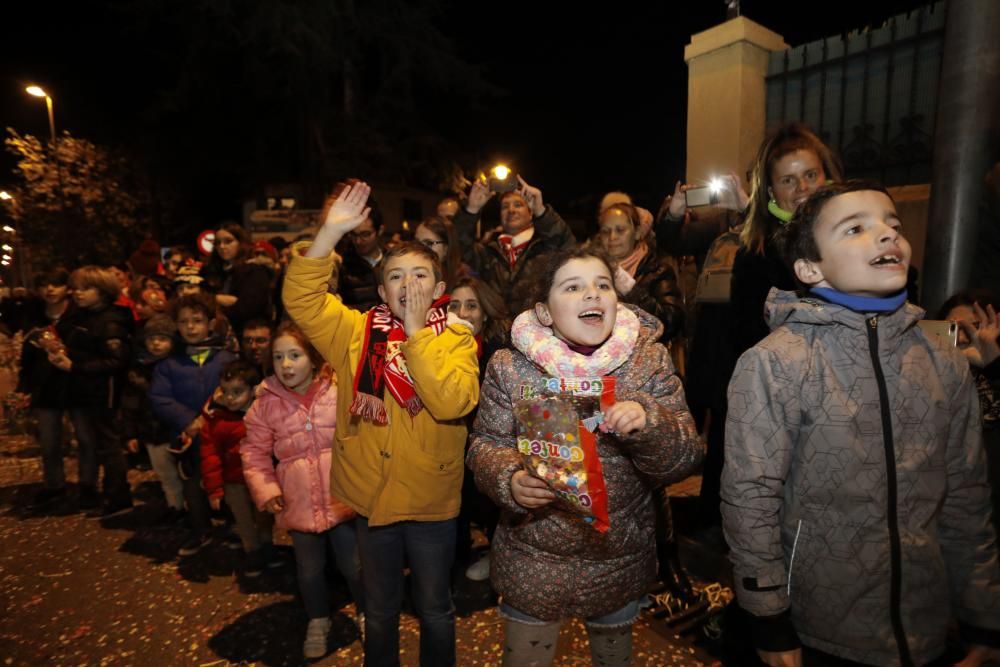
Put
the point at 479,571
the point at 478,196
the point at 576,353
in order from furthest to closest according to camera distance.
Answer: the point at 478,196 → the point at 479,571 → the point at 576,353

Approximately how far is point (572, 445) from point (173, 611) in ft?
10.1

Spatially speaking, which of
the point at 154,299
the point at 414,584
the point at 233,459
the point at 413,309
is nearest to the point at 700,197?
the point at 413,309

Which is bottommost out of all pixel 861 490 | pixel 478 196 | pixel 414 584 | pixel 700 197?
pixel 414 584

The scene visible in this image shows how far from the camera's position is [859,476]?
1597 millimetres

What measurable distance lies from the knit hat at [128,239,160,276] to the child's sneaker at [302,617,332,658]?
6.96 meters

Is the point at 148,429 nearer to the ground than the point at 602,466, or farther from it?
nearer to the ground

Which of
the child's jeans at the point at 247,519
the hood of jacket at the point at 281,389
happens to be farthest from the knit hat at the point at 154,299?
the hood of jacket at the point at 281,389

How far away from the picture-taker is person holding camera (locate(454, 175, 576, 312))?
3813 millimetres

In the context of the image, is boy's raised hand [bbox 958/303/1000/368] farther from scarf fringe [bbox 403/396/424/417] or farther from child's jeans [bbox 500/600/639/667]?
scarf fringe [bbox 403/396/424/417]

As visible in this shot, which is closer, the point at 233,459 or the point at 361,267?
the point at 233,459

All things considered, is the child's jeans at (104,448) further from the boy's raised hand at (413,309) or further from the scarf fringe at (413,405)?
the boy's raised hand at (413,309)

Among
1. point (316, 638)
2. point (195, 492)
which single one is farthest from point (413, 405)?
point (195, 492)

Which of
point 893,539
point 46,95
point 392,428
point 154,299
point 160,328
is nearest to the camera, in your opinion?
point 893,539

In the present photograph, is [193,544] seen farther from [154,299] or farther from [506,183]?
[506,183]
